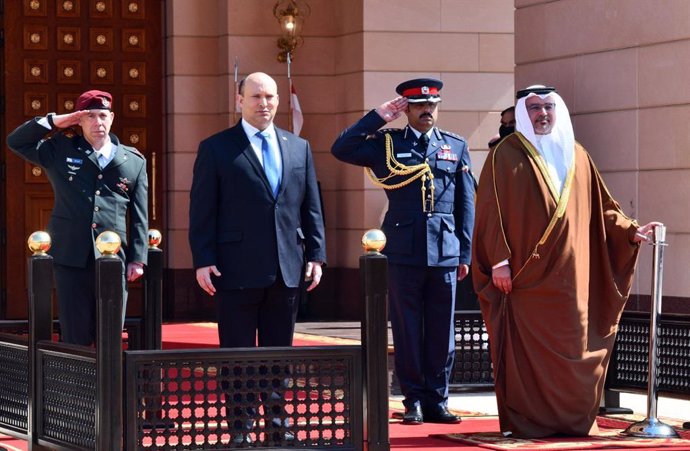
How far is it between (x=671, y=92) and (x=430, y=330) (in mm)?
2655

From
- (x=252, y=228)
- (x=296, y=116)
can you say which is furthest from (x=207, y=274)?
(x=296, y=116)

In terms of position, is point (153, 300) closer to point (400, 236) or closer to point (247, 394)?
point (400, 236)

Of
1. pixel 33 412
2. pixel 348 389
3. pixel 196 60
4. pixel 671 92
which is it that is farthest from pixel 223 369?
pixel 196 60

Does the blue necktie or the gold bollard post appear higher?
the blue necktie

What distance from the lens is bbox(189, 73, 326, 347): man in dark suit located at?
8.09 meters

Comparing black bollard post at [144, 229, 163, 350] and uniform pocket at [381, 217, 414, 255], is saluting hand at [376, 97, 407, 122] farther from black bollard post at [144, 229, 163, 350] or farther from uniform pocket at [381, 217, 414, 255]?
black bollard post at [144, 229, 163, 350]

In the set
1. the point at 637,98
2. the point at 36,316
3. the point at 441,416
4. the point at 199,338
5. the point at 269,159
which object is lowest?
the point at 199,338

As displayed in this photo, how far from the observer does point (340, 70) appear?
17875 millimetres

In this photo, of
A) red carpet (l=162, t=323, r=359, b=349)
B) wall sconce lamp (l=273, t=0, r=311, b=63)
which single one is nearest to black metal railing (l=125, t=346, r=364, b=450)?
red carpet (l=162, t=323, r=359, b=349)

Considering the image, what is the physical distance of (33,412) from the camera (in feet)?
25.8

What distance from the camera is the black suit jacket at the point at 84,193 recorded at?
878 cm

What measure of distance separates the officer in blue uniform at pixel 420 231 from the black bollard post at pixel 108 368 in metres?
2.87

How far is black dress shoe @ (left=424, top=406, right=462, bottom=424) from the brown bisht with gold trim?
67 centimetres

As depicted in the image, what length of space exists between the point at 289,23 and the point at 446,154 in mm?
8148
